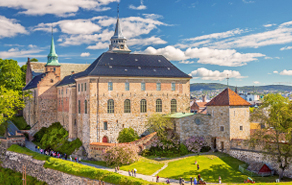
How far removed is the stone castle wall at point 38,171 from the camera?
39934 mm

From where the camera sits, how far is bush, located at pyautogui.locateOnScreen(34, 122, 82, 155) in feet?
171

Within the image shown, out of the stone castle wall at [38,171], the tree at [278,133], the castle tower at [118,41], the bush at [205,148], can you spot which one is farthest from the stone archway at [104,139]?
the castle tower at [118,41]

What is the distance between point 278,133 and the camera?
122ft

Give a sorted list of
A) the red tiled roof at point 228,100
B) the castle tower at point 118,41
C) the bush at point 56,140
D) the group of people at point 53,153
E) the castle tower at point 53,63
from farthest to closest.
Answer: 1. the castle tower at point 118,41
2. the castle tower at point 53,63
3. the bush at point 56,140
4. the group of people at point 53,153
5. the red tiled roof at point 228,100

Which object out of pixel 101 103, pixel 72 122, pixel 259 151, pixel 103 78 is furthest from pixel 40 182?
pixel 259 151

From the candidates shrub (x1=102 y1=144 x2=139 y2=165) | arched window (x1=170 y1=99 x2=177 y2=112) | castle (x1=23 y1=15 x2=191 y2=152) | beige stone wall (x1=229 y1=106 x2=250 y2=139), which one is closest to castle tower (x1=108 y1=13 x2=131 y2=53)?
castle (x1=23 y1=15 x2=191 y2=152)

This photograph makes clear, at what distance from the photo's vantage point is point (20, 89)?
264ft

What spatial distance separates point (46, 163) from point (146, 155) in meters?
15.3

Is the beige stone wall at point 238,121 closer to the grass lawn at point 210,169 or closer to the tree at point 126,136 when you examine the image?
the grass lawn at point 210,169

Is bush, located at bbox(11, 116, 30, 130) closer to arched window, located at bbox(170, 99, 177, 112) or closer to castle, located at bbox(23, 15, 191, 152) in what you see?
castle, located at bbox(23, 15, 191, 152)

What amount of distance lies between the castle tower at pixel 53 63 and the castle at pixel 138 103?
774 inches

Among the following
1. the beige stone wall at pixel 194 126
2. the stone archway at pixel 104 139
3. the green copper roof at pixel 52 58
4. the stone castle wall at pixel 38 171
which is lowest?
the stone castle wall at pixel 38 171

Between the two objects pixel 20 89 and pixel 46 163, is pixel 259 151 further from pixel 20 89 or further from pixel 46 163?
pixel 20 89

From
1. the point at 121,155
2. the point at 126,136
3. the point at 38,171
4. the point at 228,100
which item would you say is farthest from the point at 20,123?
the point at 228,100
